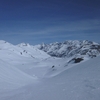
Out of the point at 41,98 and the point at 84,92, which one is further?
the point at 41,98

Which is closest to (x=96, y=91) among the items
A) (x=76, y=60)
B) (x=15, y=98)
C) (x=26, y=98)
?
(x=26, y=98)

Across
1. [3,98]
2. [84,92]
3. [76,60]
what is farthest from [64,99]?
[76,60]

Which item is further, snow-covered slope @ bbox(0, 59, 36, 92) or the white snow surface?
snow-covered slope @ bbox(0, 59, 36, 92)

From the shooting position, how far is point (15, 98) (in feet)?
20.9

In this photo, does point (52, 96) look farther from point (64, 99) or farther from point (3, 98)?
point (3, 98)

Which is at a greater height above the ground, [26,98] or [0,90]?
[0,90]

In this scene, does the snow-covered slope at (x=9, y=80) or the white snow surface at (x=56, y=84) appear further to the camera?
the snow-covered slope at (x=9, y=80)

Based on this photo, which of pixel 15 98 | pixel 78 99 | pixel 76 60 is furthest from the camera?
pixel 76 60

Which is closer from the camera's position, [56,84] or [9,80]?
[56,84]

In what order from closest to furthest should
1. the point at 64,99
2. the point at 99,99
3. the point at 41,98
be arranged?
the point at 99,99, the point at 64,99, the point at 41,98

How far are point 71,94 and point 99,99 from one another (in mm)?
1333

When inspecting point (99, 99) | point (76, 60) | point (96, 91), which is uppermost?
point (76, 60)

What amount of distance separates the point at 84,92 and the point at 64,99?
95 cm

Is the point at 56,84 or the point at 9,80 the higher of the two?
the point at 9,80
